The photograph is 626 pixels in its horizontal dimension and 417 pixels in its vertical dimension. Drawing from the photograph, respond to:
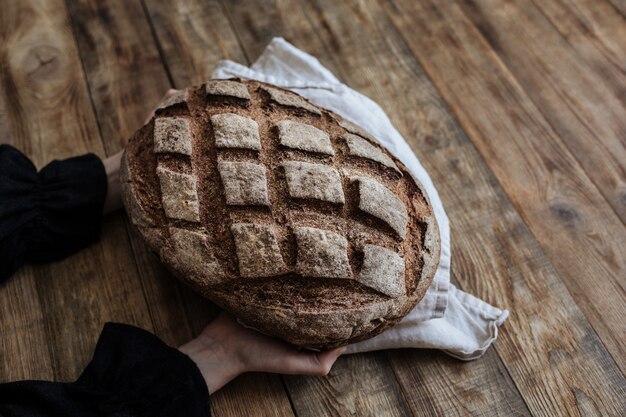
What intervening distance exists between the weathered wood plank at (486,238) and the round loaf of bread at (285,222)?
303 millimetres

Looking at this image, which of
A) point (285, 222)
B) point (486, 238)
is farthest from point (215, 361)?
point (486, 238)

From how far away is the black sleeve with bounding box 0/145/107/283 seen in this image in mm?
1388

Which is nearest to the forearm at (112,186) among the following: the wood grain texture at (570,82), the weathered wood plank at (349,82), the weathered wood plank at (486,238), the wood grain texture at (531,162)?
the weathered wood plank at (349,82)

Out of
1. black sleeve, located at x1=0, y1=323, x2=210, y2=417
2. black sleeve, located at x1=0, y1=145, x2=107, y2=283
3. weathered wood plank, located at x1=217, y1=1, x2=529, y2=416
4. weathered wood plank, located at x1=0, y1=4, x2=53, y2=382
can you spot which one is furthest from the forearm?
weathered wood plank, located at x1=217, y1=1, x2=529, y2=416

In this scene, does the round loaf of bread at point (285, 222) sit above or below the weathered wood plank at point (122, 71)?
above

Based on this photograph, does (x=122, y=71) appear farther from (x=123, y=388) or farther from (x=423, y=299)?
(x=423, y=299)

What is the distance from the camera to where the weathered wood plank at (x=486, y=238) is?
1.32 m

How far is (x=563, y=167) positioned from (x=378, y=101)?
523mm

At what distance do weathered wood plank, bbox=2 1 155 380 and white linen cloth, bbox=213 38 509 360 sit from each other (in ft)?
1.39

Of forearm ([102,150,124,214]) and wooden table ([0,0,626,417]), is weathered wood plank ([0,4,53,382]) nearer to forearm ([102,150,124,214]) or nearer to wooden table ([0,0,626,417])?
wooden table ([0,0,626,417])

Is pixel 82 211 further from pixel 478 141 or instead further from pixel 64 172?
pixel 478 141

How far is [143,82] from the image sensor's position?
1743 millimetres

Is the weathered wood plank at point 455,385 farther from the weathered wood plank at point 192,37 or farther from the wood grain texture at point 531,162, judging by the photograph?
the weathered wood plank at point 192,37

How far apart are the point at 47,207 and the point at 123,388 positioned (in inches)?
18.6
